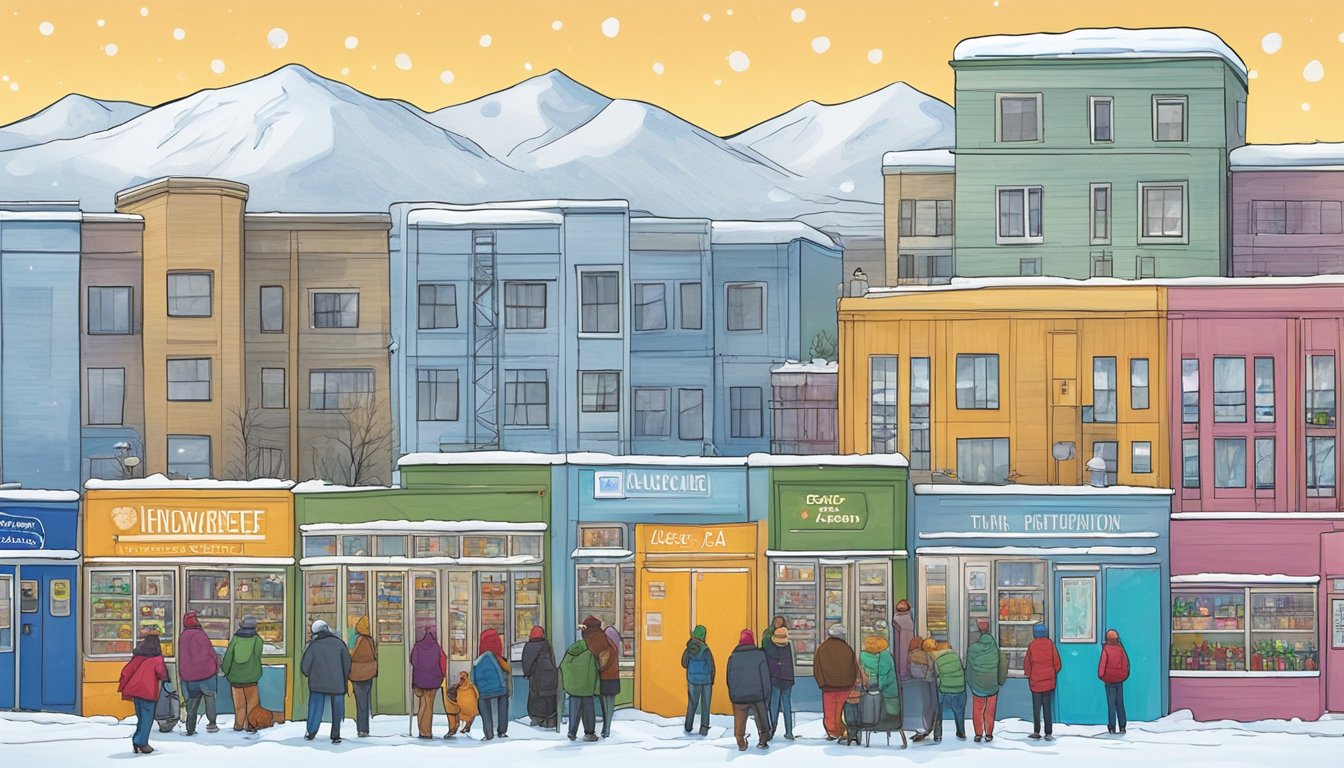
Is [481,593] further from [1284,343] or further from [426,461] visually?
[1284,343]

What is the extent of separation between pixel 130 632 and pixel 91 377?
1515 centimetres

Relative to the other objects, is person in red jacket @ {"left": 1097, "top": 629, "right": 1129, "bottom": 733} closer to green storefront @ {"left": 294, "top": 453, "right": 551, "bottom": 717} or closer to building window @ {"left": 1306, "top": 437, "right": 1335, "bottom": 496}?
building window @ {"left": 1306, "top": 437, "right": 1335, "bottom": 496}

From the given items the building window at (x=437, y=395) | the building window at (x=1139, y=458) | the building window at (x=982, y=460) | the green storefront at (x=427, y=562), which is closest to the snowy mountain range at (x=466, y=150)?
the building window at (x=437, y=395)

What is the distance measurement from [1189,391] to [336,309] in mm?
22086

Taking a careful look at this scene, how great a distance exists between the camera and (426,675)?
2383 cm

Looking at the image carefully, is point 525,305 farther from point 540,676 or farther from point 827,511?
point 540,676

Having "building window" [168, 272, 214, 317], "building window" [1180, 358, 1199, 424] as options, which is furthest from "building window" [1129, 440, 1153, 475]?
"building window" [168, 272, 214, 317]

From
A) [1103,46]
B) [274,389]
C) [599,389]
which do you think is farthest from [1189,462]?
[274,389]

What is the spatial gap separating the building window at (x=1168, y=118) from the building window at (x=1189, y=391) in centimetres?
861

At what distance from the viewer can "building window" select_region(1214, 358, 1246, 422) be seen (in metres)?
28.0

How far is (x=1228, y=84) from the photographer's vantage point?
35.2 metres

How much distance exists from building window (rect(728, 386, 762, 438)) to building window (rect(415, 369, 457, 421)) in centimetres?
674

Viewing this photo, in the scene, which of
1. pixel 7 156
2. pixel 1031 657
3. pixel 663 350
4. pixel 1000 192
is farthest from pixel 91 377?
pixel 1031 657

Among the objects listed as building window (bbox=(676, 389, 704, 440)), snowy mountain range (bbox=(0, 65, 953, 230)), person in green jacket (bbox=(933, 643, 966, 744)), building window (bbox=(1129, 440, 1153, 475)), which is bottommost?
person in green jacket (bbox=(933, 643, 966, 744))
